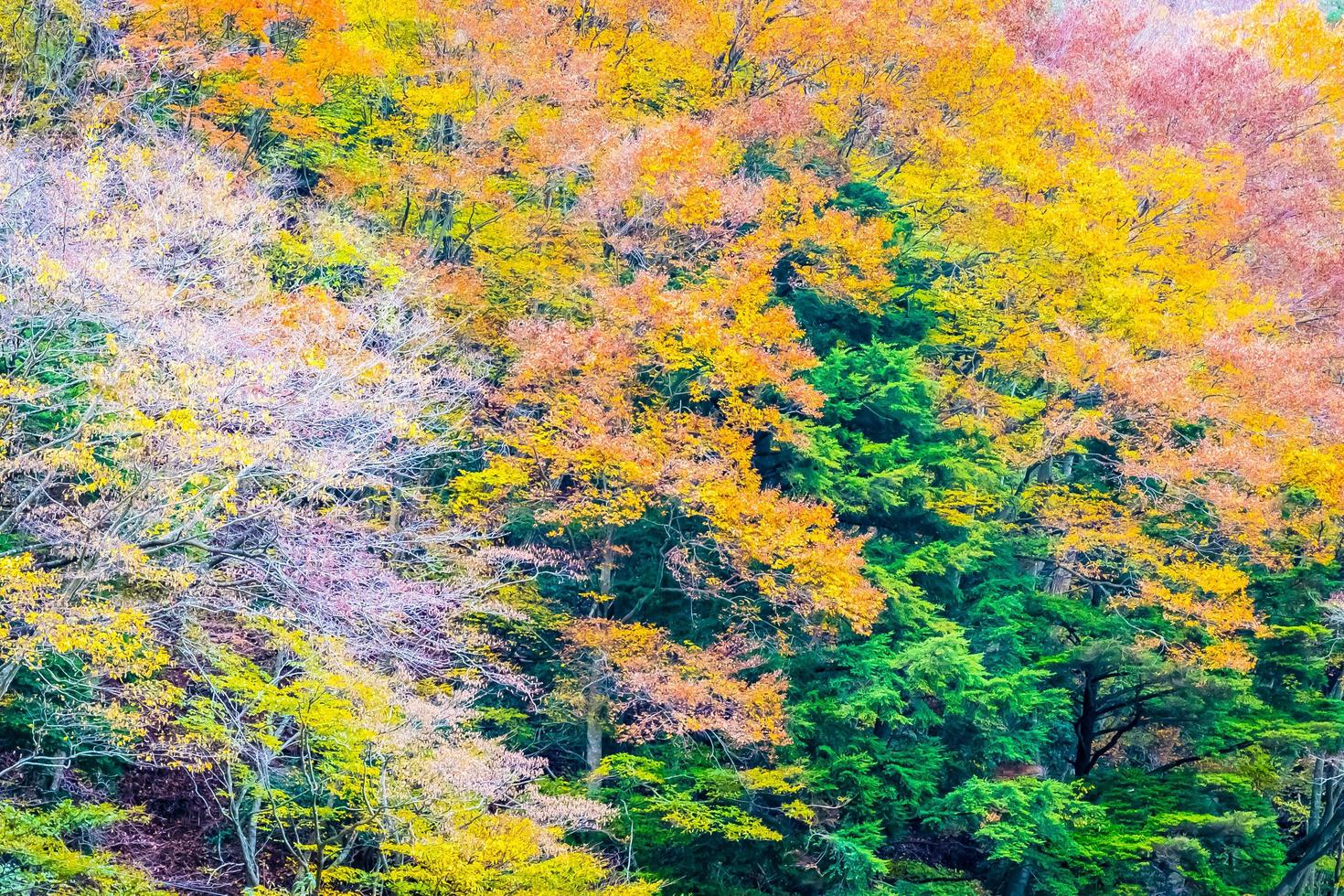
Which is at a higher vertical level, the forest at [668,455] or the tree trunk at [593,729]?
the forest at [668,455]

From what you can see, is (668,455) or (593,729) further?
(668,455)

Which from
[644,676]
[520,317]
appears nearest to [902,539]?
[644,676]

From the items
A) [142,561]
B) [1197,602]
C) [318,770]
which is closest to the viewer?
[142,561]

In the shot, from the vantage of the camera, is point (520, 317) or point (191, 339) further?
point (520, 317)

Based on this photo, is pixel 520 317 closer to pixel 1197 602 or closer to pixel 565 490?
pixel 565 490

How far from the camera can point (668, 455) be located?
1535cm

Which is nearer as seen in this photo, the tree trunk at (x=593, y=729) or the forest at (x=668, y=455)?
the forest at (x=668, y=455)

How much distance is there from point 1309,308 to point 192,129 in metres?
20.4

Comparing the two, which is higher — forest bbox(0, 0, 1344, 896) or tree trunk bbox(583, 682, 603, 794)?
forest bbox(0, 0, 1344, 896)

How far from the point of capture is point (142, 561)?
869 cm

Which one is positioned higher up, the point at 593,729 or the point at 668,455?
the point at 668,455

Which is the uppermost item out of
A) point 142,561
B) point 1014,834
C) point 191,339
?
point 191,339

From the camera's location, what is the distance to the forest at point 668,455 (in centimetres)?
1033

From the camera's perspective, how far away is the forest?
1033 cm
